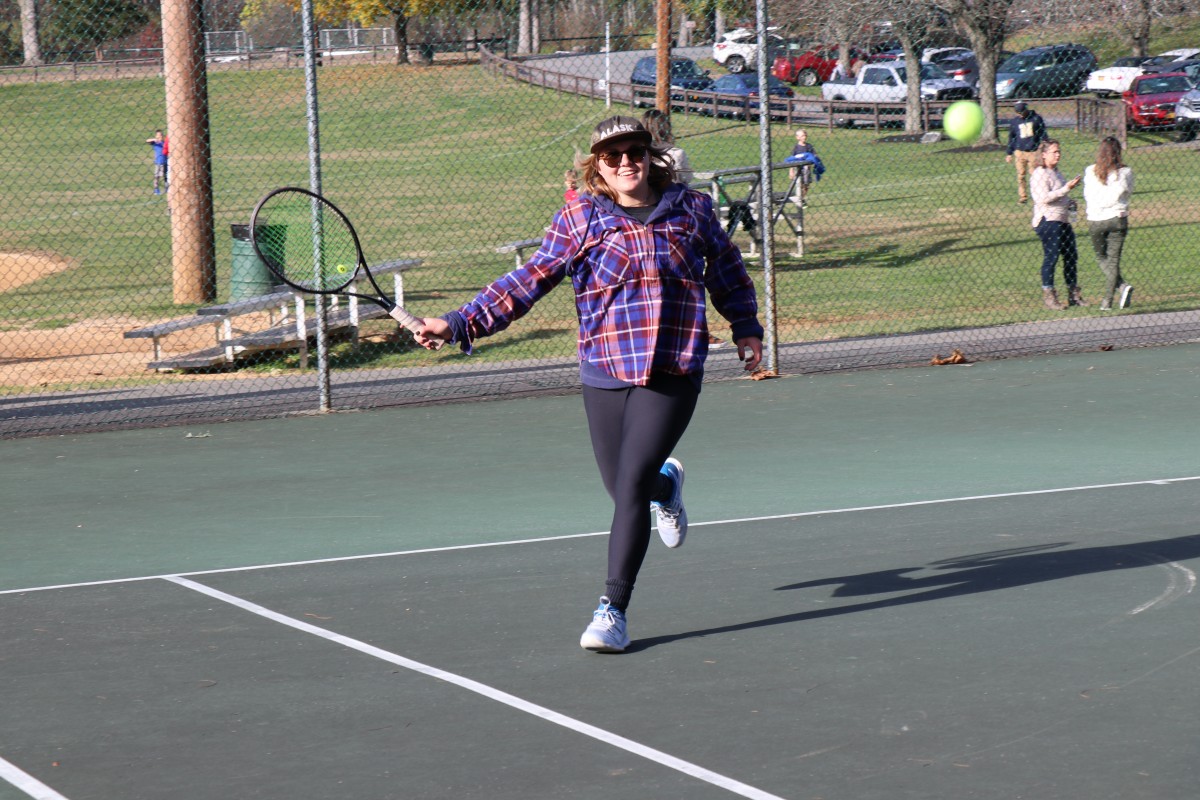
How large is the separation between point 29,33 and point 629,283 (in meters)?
11.9

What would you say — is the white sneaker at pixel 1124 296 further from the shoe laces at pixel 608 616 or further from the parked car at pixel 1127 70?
the parked car at pixel 1127 70

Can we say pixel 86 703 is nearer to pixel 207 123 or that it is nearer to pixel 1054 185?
pixel 207 123

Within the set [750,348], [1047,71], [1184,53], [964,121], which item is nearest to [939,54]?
[1184,53]

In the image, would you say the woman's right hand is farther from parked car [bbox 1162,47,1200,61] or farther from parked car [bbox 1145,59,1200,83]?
parked car [bbox 1162,47,1200,61]

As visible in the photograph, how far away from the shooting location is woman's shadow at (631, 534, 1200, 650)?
6331 mm

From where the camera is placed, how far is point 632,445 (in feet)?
18.7

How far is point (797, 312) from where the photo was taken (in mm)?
17141

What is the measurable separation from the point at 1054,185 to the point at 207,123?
8.26 meters

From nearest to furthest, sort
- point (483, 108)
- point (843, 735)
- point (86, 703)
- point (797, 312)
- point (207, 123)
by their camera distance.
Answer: point (843, 735), point (86, 703), point (207, 123), point (797, 312), point (483, 108)

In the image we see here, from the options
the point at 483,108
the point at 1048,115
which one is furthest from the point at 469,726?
the point at 1048,115

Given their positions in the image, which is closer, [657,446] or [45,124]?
[657,446]

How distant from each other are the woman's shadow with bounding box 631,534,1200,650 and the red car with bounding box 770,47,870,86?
41.9 m

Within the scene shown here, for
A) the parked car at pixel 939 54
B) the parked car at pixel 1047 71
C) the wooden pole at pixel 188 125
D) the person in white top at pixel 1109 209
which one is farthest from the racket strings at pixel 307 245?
the parked car at pixel 939 54

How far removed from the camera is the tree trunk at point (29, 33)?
607 inches
